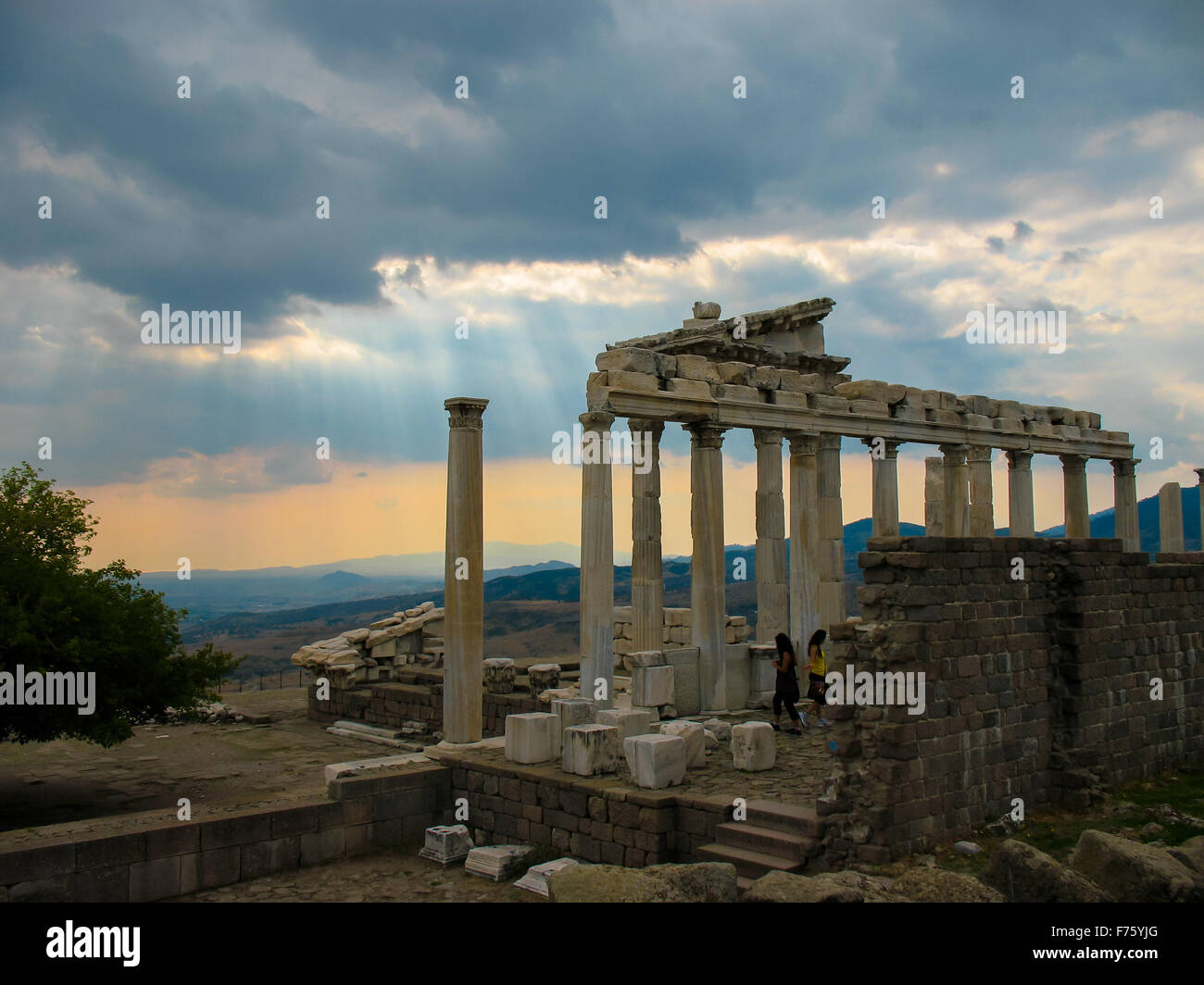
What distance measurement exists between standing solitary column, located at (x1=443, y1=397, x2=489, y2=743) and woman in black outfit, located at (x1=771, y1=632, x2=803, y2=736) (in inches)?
196

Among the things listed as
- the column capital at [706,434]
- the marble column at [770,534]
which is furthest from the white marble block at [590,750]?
the marble column at [770,534]

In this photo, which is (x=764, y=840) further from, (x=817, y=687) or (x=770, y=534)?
(x=770, y=534)

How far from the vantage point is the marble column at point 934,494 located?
2808 centimetres

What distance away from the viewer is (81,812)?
16875 millimetres

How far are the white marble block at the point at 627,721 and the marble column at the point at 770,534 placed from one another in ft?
27.2

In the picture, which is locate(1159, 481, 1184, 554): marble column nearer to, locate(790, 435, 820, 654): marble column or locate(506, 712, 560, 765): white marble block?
locate(790, 435, 820, 654): marble column

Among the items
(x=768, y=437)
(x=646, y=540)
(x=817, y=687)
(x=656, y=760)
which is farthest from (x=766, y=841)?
(x=768, y=437)

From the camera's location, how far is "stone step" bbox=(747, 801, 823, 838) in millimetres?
11139

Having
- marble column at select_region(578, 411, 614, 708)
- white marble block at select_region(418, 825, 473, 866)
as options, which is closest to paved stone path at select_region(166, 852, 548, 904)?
white marble block at select_region(418, 825, 473, 866)

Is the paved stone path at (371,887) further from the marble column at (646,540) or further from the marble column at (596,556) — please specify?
the marble column at (646,540)

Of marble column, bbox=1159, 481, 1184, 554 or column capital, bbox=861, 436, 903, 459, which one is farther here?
marble column, bbox=1159, 481, 1184, 554

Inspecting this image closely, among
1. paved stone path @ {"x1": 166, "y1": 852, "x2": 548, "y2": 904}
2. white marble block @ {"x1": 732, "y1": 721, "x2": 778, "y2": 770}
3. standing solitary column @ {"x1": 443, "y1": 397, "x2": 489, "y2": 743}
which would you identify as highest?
standing solitary column @ {"x1": 443, "y1": 397, "x2": 489, "y2": 743}
